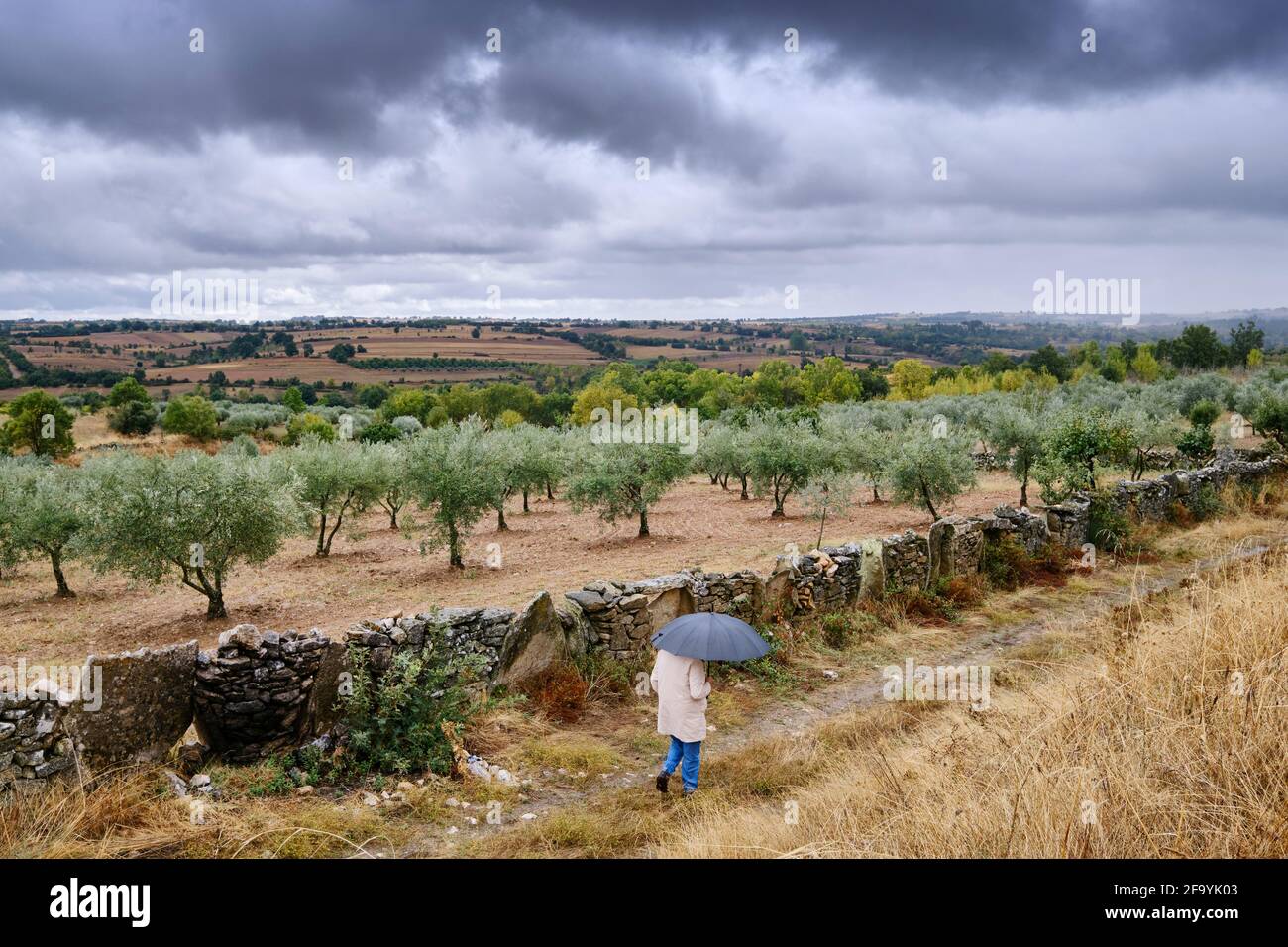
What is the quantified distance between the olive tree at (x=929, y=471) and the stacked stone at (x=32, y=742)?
24303 millimetres

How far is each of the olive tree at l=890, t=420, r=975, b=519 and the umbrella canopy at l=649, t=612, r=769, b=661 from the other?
20.2 m

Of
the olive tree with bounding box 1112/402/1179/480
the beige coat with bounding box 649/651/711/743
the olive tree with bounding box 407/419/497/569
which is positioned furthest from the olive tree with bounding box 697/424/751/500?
the beige coat with bounding box 649/651/711/743

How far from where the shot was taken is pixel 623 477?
1187 inches

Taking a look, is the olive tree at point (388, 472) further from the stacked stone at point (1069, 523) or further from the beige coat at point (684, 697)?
the beige coat at point (684, 697)

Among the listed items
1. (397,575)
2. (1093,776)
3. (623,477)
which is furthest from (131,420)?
(1093,776)

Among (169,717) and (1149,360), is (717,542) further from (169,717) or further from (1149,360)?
(1149,360)

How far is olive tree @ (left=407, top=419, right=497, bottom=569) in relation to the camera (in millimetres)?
26188

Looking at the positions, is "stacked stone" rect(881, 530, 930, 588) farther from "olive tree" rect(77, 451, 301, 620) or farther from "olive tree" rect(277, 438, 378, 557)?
"olive tree" rect(277, 438, 378, 557)

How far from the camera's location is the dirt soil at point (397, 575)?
2053 cm

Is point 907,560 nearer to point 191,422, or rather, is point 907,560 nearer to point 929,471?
point 929,471

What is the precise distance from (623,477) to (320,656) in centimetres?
2183

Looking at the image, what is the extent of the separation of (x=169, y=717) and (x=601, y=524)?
23.3 m

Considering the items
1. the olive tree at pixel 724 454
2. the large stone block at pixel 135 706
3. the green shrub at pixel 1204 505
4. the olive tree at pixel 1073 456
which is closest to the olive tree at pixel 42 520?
the large stone block at pixel 135 706

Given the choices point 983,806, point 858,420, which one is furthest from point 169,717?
point 858,420
